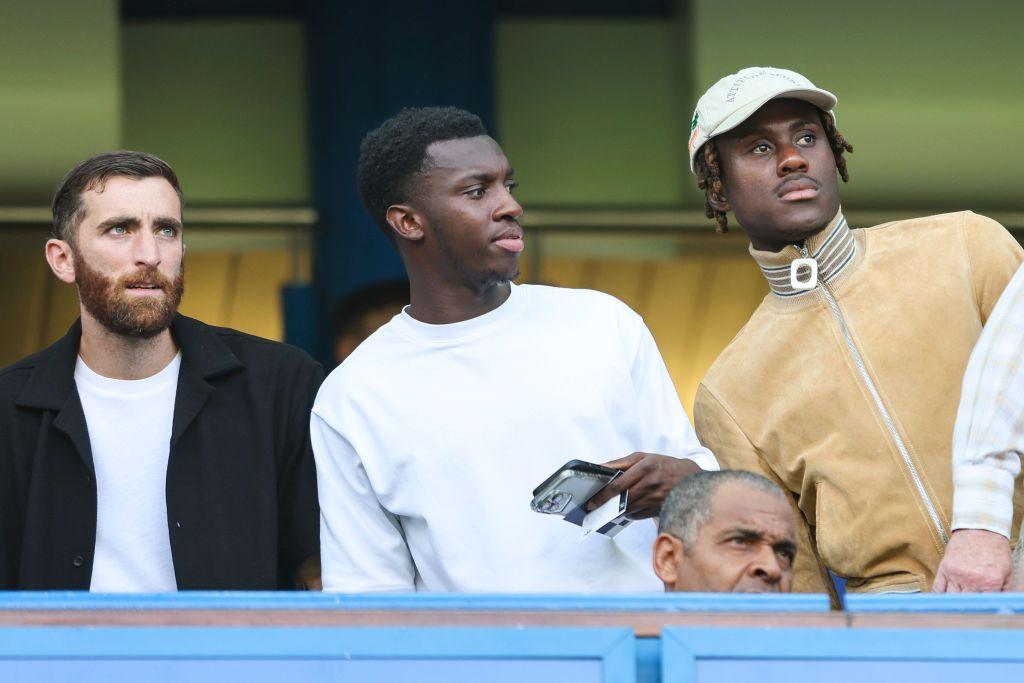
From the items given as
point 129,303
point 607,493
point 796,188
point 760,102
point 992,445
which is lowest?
point 607,493

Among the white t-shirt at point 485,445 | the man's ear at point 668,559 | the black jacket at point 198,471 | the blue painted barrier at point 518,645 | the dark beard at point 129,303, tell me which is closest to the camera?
the blue painted barrier at point 518,645

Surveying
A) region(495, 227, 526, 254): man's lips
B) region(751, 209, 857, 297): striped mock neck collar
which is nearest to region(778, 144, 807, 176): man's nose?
region(751, 209, 857, 297): striped mock neck collar

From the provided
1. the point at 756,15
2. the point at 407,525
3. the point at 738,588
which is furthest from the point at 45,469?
the point at 756,15

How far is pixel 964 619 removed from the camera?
2127 mm

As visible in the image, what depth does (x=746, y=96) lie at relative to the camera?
3.18 meters

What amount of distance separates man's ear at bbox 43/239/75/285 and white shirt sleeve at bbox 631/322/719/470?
112 cm

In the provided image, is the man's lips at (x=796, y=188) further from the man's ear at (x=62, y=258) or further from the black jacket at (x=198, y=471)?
the man's ear at (x=62, y=258)

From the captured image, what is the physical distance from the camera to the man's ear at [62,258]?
3.33m

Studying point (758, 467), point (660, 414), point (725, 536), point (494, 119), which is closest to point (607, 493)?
point (725, 536)

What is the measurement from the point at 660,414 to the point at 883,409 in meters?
0.40

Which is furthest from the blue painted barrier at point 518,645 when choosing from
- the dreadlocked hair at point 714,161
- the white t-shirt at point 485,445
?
the dreadlocked hair at point 714,161

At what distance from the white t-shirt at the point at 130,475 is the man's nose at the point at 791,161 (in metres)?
1.23

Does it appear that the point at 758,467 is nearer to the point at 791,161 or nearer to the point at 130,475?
the point at 791,161

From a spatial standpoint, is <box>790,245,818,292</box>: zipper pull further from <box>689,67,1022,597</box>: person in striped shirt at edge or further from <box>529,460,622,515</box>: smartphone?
<box>529,460,622,515</box>: smartphone
